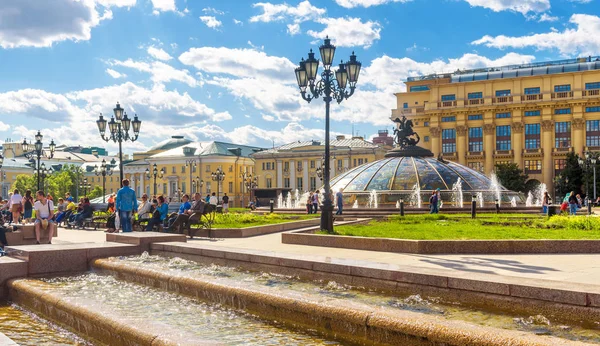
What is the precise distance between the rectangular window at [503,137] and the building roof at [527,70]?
7029 millimetres

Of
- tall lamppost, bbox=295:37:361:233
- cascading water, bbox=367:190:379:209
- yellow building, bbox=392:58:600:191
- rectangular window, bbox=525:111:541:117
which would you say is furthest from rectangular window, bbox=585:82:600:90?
tall lamppost, bbox=295:37:361:233

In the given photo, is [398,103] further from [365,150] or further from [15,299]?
[15,299]

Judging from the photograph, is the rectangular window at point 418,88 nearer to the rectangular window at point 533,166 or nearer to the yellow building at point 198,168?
the rectangular window at point 533,166

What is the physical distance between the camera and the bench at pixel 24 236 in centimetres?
1297

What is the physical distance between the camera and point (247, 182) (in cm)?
7706

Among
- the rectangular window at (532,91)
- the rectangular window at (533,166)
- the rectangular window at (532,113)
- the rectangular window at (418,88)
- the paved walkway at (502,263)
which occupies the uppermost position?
the rectangular window at (418,88)

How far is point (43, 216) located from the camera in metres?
13.2

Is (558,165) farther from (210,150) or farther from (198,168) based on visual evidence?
(198,168)

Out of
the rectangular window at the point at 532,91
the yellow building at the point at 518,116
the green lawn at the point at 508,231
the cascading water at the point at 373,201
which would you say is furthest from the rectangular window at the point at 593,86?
the green lawn at the point at 508,231

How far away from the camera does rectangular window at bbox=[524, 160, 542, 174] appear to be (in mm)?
67625

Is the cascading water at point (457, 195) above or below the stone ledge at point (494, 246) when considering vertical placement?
above

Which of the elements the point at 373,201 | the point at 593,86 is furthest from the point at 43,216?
the point at 593,86

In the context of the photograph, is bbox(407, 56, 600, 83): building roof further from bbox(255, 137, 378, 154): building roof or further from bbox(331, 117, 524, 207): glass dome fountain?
bbox(331, 117, 524, 207): glass dome fountain

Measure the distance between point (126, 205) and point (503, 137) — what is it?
6270 centimetres
